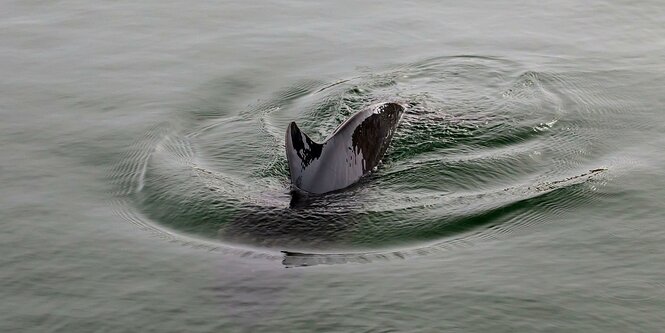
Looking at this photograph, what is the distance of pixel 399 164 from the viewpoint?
30.8 feet

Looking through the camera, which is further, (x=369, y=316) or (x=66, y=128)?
(x=66, y=128)

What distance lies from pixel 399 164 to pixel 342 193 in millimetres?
1046

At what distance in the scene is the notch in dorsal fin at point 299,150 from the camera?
8.27m

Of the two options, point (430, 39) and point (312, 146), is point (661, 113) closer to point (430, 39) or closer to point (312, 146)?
point (430, 39)

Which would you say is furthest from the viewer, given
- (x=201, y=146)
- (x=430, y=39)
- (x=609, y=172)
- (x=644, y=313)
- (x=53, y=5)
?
(x=53, y=5)

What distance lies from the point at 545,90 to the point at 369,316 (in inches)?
213

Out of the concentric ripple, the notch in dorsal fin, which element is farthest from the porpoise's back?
the concentric ripple

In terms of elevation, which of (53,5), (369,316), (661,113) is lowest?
(369,316)

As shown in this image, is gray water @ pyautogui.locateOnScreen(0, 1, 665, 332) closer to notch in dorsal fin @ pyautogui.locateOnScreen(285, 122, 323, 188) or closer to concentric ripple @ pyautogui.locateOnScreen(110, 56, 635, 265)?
concentric ripple @ pyautogui.locateOnScreen(110, 56, 635, 265)

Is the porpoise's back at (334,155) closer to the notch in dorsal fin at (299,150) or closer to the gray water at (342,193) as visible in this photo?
the notch in dorsal fin at (299,150)

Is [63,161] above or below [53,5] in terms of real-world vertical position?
below

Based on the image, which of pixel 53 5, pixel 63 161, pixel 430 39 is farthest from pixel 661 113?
pixel 53 5

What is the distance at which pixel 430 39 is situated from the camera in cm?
1356

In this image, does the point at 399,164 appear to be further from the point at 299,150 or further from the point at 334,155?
the point at 299,150
